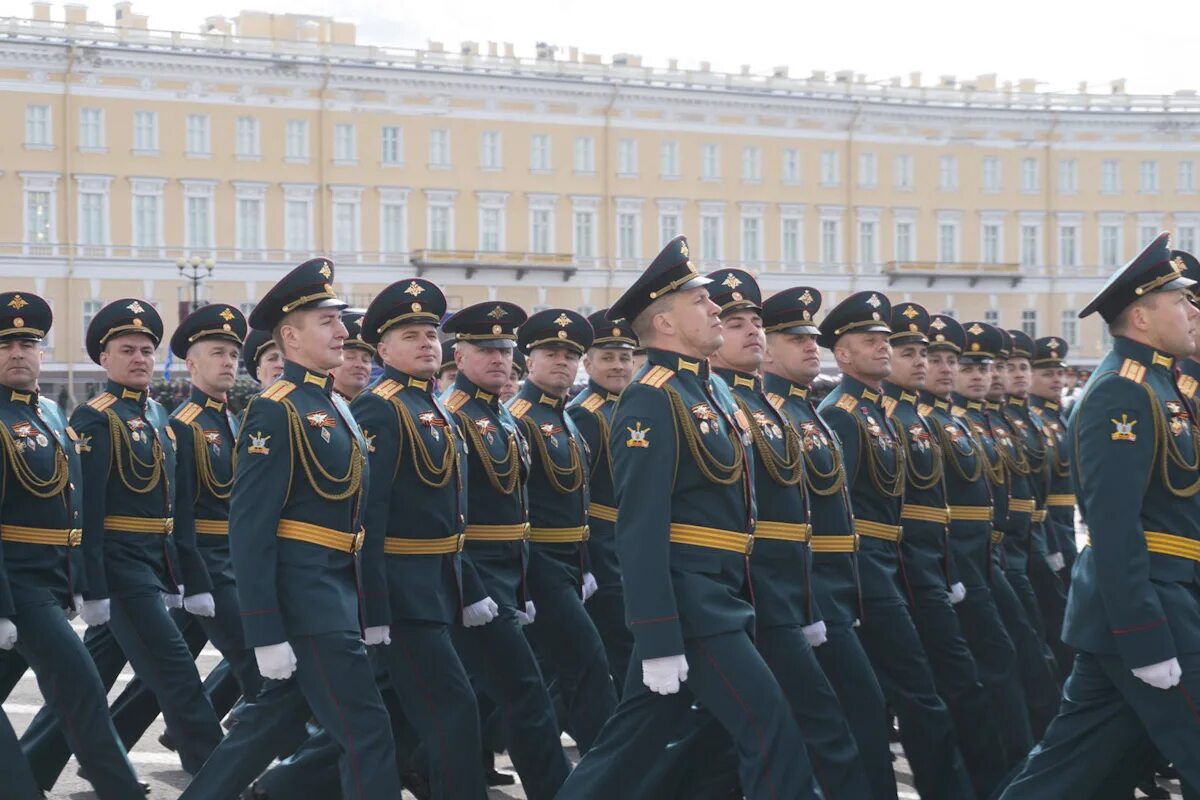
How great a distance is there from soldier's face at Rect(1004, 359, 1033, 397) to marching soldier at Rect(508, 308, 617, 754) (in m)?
2.83

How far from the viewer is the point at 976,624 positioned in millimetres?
7883

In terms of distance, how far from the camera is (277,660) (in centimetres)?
578

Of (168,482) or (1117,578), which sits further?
(168,482)

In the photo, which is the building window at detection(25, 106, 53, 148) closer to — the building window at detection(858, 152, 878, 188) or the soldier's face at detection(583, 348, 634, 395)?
the building window at detection(858, 152, 878, 188)

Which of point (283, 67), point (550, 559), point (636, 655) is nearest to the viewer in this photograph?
point (636, 655)

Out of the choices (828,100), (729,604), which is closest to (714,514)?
(729,604)

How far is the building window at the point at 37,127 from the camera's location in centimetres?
4728

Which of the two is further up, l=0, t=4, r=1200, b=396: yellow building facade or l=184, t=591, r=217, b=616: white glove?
l=0, t=4, r=1200, b=396: yellow building facade

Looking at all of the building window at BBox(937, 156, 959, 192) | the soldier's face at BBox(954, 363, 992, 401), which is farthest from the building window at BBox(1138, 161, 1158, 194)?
the soldier's face at BBox(954, 363, 992, 401)

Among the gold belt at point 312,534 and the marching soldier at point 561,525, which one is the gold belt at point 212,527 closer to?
the marching soldier at point 561,525

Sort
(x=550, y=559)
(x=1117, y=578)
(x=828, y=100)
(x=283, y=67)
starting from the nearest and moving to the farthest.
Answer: (x=1117, y=578) → (x=550, y=559) → (x=283, y=67) → (x=828, y=100)

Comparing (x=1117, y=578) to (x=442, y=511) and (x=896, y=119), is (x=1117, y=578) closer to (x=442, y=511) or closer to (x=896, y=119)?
(x=442, y=511)

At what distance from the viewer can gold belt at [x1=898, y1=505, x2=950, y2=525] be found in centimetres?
777

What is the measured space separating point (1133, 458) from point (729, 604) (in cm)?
132
